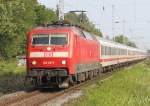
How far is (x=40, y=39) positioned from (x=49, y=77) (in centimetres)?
190

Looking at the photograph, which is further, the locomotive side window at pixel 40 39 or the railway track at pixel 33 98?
the locomotive side window at pixel 40 39

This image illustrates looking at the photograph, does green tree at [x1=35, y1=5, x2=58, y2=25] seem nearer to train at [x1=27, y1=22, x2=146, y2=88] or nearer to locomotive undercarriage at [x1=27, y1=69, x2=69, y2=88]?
train at [x1=27, y1=22, x2=146, y2=88]

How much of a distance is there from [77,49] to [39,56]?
7.72 feet

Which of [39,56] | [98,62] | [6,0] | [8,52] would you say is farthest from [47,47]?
[8,52]

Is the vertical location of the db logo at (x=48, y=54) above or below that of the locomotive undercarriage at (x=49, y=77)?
above

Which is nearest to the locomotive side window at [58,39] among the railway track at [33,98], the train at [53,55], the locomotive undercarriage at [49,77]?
the train at [53,55]

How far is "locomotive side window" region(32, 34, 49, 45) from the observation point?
22047mm

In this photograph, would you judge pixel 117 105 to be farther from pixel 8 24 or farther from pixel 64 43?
pixel 8 24

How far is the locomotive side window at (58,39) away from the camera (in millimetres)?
21938

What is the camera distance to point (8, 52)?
59.2 m

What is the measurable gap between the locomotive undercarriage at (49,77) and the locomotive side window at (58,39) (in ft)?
4.37

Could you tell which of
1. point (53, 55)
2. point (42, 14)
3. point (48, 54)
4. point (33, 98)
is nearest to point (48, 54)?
point (48, 54)

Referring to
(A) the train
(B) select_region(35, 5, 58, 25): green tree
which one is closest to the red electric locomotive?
(A) the train

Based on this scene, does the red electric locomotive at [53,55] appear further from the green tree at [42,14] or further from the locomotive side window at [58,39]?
the green tree at [42,14]
